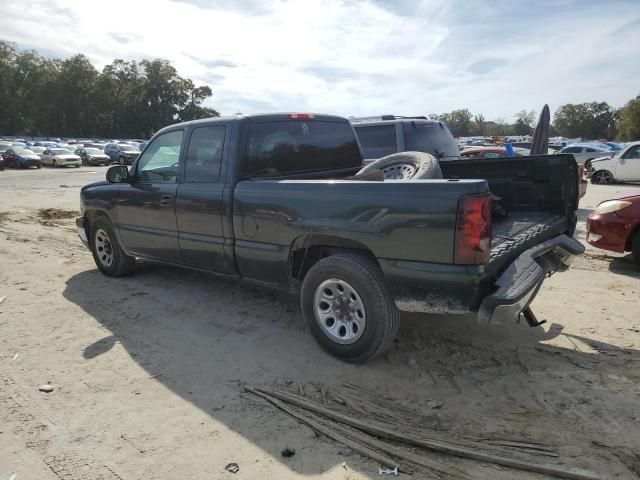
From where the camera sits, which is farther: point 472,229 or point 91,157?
point 91,157

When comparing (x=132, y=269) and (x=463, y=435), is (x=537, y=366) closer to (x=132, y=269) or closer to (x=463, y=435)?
(x=463, y=435)

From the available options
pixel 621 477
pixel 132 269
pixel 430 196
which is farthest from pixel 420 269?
pixel 132 269

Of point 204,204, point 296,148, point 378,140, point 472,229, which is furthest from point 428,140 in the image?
point 472,229

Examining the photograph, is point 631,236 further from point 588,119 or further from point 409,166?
point 588,119

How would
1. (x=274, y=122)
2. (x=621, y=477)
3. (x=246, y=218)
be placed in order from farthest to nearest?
(x=274, y=122)
(x=246, y=218)
(x=621, y=477)

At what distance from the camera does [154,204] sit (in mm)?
5199

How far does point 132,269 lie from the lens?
620 cm

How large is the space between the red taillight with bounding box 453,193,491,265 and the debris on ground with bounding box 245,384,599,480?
1.04 metres

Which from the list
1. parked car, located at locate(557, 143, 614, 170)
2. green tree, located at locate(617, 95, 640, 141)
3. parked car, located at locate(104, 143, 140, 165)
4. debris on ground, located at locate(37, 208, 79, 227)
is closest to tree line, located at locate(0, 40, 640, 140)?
green tree, located at locate(617, 95, 640, 141)

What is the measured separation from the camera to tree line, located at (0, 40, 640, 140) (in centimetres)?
8175

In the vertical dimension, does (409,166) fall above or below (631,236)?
above

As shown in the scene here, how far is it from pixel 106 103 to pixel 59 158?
207 ft

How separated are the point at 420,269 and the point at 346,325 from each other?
0.80 m

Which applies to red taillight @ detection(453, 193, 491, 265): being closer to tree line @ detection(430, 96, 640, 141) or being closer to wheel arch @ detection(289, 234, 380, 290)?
wheel arch @ detection(289, 234, 380, 290)
